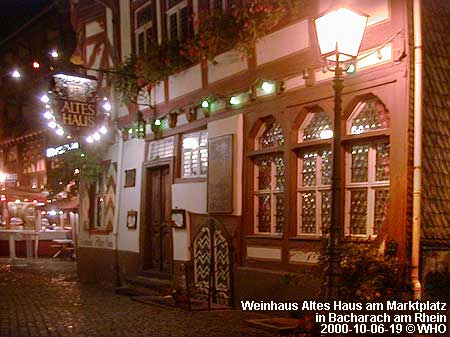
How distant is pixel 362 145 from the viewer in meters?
8.67

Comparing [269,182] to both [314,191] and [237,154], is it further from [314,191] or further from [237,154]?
[314,191]

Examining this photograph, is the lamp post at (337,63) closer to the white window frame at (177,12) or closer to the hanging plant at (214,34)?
the hanging plant at (214,34)

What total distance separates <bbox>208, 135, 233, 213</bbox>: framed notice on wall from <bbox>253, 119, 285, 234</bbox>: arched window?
463 mm

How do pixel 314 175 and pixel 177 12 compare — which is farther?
pixel 177 12

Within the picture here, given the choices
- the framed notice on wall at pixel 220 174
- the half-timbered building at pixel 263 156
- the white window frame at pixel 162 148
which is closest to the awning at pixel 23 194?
the half-timbered building at pixel 263 156

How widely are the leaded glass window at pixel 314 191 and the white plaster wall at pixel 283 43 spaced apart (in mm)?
1549

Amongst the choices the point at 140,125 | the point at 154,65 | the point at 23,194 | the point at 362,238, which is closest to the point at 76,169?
the point at 140,125

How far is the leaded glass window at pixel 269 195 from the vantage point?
1010cm

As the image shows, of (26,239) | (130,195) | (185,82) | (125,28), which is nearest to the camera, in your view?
(185,82)

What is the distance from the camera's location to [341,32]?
679 cm

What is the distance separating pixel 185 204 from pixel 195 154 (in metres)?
0.97

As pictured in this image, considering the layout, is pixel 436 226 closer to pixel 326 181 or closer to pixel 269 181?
pixel 326 181

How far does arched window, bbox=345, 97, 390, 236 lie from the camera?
8.34 metres

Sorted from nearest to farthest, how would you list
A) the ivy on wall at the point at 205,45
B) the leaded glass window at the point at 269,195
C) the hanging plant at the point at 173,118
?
the ivy on wall at the point at 205,45
the leaded glass window at the point at 269,195
the hanging plant at the point at 173,118
